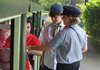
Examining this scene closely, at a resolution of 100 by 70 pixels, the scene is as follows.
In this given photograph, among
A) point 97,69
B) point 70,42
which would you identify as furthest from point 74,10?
point 97,69

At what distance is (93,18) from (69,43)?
9009 mm

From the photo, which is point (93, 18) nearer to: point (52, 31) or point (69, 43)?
point (52, 31)

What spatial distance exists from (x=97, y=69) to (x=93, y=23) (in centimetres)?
428

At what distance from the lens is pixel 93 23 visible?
11.6m

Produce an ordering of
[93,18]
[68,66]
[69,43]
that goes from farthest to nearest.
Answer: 1. [93,18]
2. [68,66]
3. [69,43]

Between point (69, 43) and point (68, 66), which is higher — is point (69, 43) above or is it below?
above

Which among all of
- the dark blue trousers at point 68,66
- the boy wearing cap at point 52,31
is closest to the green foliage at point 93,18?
the boy wearing cap at point 52,31

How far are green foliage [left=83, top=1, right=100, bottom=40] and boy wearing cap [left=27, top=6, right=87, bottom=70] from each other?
7.84 meters

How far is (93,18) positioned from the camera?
11.6 meters

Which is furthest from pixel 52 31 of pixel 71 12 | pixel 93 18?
pixel 93 18

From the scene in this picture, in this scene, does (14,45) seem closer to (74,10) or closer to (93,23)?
(74,10)

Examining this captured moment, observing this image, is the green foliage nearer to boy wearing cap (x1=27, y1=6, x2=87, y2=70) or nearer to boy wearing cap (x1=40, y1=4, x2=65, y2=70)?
boy wearing cap (x1=40, y1=4, x2=65, y2=70)

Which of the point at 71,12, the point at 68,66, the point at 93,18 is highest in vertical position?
the point at 71,12

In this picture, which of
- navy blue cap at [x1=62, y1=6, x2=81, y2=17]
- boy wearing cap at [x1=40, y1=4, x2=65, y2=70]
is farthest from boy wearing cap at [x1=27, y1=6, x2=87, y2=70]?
boy wearing cap at [x1=40, y1=4, x2=65, y2=70]
